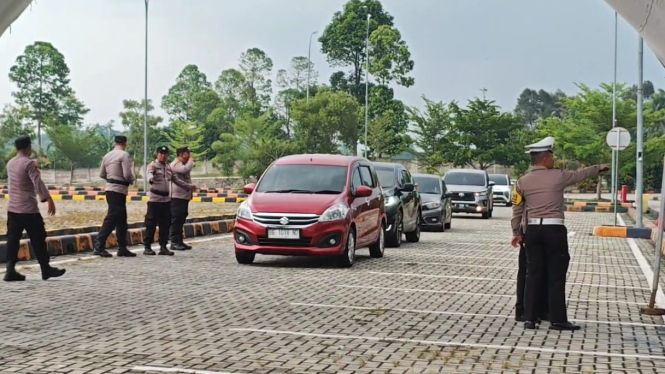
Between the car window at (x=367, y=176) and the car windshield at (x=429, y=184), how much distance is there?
936 cm

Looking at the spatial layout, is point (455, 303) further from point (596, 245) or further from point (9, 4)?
point (596, 245)

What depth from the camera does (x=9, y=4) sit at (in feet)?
21.8

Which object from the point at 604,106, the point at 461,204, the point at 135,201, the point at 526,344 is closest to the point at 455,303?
the point at 526,344

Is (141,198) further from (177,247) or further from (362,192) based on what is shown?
(362,192)

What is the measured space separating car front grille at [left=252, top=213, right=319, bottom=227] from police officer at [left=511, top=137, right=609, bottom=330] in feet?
18.7

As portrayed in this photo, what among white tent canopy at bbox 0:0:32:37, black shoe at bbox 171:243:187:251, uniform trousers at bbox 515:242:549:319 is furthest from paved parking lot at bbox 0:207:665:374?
white tent canopy at bbox 0:0:32:37

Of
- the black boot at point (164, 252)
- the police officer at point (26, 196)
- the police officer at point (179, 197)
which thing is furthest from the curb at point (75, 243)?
the police officer at point (26, 196)

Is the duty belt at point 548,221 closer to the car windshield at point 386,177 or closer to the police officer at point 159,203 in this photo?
the police officer at point 159,203

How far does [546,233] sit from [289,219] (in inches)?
241

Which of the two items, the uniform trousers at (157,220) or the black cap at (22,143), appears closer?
the black cap at (22,143)

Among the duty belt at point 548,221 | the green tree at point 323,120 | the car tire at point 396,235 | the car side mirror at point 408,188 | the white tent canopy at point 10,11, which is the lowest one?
the car tire at point 396,235

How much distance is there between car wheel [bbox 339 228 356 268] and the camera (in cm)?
1549

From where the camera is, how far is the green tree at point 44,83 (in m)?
81.1

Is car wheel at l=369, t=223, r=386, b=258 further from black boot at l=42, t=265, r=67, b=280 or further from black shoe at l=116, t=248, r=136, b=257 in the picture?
black boot at l=42, t=265, r=67, b=280
